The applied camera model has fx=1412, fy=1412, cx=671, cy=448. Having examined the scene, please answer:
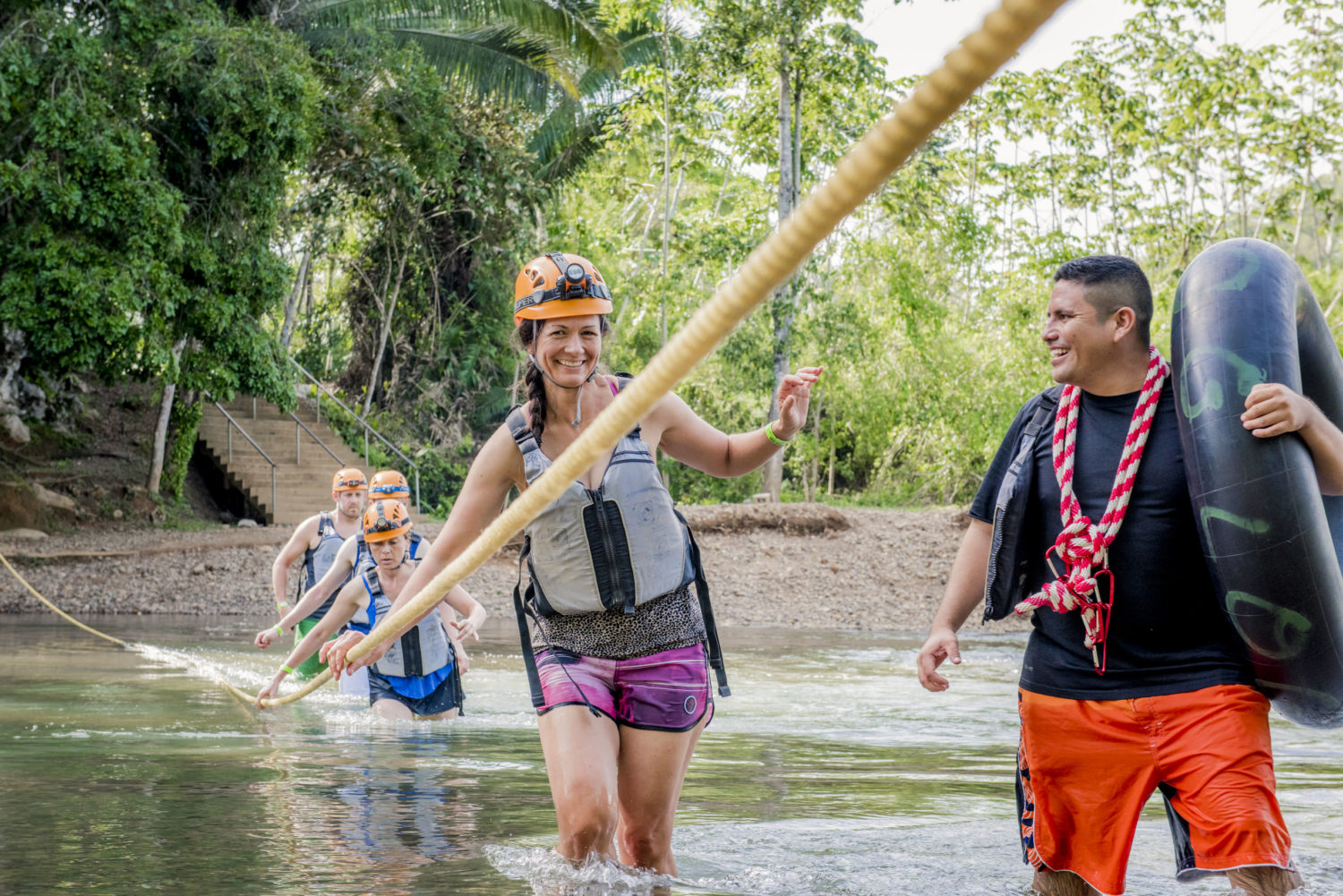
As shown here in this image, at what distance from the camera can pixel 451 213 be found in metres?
30.0

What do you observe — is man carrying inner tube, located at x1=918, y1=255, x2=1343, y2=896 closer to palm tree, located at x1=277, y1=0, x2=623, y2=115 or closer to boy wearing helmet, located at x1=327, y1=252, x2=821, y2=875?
boy wearing helmet, located at x1=327, y1=252, x2=821, y2=875

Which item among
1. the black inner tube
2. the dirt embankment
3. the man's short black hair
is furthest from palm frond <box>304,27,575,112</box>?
the black inner tube

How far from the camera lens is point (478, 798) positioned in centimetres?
653

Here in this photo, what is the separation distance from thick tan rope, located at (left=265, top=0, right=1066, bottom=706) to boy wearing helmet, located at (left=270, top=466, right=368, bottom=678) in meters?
7.27

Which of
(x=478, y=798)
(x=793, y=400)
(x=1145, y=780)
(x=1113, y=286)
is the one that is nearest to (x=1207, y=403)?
(x=1113, y=286)

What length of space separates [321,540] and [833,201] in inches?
346

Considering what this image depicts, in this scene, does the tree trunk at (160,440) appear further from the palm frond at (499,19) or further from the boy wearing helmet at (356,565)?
the boy wearing helmet at (356,565)

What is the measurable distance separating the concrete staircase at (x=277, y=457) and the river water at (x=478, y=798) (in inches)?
585

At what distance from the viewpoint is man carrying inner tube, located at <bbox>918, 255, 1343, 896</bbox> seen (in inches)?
144

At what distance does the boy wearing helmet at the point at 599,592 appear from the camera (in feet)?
13.7

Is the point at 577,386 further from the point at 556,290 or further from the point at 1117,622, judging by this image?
the point at 1117,622

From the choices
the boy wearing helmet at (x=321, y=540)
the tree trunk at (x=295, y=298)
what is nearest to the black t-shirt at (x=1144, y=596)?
the boy wearing helmet at (x=321, y=540)

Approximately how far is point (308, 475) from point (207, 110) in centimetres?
890

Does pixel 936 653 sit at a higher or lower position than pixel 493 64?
lower
